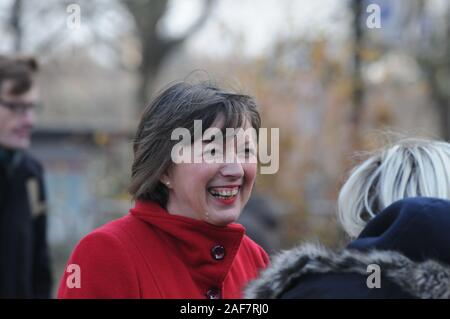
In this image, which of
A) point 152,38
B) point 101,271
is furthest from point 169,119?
point 152,38

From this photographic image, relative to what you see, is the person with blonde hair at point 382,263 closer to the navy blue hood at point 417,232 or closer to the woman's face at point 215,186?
the navy blue hood at point 417,232

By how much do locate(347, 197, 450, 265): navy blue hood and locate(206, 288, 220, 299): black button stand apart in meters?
0.74

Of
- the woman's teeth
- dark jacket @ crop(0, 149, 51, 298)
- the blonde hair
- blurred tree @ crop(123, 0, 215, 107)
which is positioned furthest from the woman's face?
blurred tree @ crop(123, 0, 215, 107)

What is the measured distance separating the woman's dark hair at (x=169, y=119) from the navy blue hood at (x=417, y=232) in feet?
2.68

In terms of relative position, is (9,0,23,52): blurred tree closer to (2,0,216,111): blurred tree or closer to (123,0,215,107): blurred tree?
(2,0,216,111): blurred tree

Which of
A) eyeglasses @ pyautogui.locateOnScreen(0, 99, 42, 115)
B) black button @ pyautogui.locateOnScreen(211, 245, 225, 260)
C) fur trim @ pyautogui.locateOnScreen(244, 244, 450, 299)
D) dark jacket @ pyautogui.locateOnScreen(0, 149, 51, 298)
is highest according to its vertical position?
eyeglasses @ pyautogui.locateOnScreen(0, 99, 42, 115)

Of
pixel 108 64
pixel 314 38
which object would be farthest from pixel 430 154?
pixel 108 64

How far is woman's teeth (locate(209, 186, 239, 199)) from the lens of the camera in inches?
105

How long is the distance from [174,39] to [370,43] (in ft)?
24.4

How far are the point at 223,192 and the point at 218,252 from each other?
0.68ft

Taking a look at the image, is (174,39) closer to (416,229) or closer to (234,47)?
(234,47)

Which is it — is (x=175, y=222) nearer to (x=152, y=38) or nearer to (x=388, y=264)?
(x=388, y=264)

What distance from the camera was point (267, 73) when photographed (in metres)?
10.7

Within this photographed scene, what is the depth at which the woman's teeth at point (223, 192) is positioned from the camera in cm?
268
